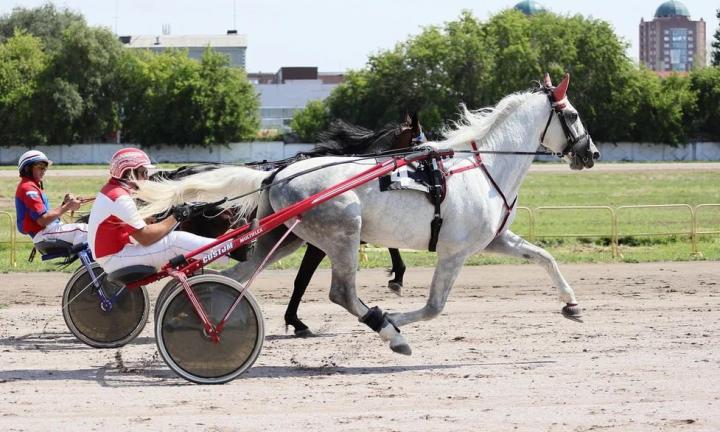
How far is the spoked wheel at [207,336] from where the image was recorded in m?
7.74

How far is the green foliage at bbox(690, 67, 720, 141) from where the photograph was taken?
68938mm

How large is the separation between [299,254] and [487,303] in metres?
6.51

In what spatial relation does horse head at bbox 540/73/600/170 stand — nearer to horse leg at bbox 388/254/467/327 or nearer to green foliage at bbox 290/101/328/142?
horse leg at bbox 388/254/467/327

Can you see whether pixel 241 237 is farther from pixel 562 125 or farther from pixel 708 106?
pixel 708 106

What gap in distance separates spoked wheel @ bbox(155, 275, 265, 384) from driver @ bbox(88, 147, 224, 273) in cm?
36

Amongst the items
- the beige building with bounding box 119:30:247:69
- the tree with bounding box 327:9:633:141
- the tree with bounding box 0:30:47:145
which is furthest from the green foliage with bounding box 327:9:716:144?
the beige building with bounding box 119:30:247:69

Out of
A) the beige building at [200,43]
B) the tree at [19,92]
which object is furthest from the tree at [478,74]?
the beige building at [200,43]

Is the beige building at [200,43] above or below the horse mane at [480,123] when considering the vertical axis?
above

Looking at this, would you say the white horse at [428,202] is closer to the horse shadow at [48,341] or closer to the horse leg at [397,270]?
the horse shadow at [48,341]

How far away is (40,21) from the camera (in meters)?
88.4

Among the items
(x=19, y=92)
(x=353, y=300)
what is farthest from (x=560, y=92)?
(x=19, y=92)

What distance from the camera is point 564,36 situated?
229ft

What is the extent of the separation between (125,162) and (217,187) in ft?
3.53

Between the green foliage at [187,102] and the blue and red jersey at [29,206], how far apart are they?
179ft
